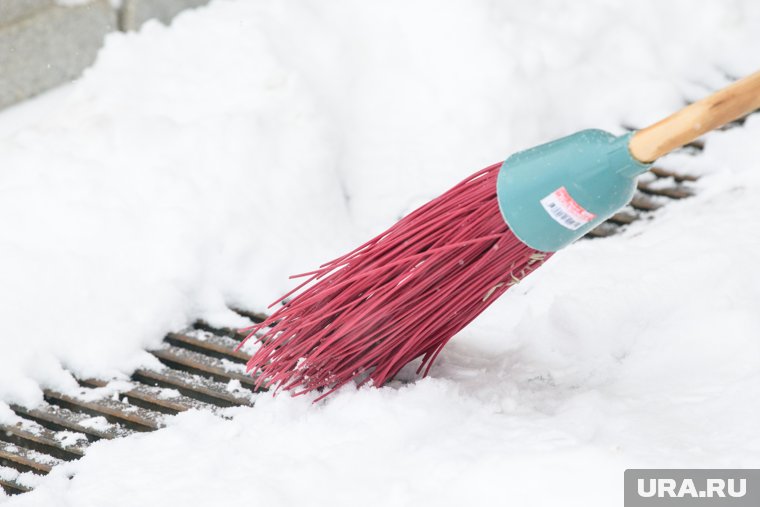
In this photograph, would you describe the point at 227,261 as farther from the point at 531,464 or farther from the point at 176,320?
the point at 531,464

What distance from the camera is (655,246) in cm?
211

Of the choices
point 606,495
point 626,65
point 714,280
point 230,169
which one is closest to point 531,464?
point 606,495

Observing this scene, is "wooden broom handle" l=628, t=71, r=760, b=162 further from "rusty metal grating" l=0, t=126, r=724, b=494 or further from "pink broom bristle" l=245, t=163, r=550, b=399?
"rusty metal grating" l=0, t=126, r=724, b=494

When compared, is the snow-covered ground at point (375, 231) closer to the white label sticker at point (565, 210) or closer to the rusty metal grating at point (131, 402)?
the rusty metal grating at point (131, 402)

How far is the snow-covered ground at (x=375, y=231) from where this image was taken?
5.32 ft

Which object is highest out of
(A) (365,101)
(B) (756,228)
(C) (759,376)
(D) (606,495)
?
(A) (365,101)

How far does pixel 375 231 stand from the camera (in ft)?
7.44

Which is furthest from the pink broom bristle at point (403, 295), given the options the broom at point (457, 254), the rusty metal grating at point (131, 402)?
the rusty metal grating at point (131, 402)

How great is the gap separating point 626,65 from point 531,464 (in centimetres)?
133

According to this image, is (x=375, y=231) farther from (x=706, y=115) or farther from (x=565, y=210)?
(x=706, y=115)

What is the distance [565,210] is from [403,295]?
0.29 m

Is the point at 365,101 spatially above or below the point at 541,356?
above

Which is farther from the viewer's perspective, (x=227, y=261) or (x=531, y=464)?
(x=227, y=261)

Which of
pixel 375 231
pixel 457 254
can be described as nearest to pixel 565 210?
pixel 457 254
